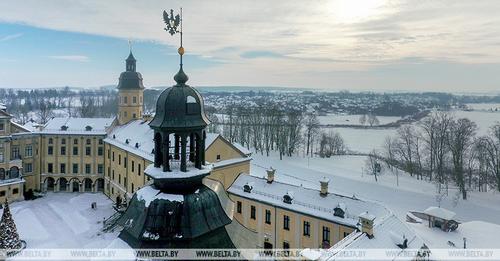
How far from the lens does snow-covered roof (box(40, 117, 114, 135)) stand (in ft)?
139

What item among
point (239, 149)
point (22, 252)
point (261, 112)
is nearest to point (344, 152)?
point (261, 112)

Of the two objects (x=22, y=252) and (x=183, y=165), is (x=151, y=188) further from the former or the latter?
(x=22, y=252)

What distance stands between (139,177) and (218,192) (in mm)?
26870

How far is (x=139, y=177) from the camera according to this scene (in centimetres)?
3350

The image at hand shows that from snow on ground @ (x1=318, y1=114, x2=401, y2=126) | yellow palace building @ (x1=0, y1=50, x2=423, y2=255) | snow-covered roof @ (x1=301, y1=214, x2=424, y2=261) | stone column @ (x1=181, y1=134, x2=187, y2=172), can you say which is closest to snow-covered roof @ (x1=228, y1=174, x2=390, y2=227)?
yellow palace building @ (x1=0, y1=50, x2=423, y2=255)

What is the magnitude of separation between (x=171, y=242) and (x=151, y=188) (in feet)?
4.79

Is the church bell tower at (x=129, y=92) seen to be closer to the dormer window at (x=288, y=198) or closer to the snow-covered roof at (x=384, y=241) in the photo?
the dormer window at (x=288, y=198)

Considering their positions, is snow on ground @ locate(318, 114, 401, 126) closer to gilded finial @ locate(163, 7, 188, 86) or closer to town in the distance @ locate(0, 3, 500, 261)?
town in the distance @ locate(0, 3, 500, 261)

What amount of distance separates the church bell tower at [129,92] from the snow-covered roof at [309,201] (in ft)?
68.5

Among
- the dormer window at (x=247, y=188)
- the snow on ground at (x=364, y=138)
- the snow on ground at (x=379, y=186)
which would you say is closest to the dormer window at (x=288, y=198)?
the dormer window at (x=247, y=188)

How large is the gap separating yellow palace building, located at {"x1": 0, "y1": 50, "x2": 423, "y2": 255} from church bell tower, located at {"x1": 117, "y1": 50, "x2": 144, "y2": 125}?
116mm

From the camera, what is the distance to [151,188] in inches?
318

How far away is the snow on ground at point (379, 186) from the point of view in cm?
3222

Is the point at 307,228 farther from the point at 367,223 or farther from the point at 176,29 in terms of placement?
the point at 176,29
